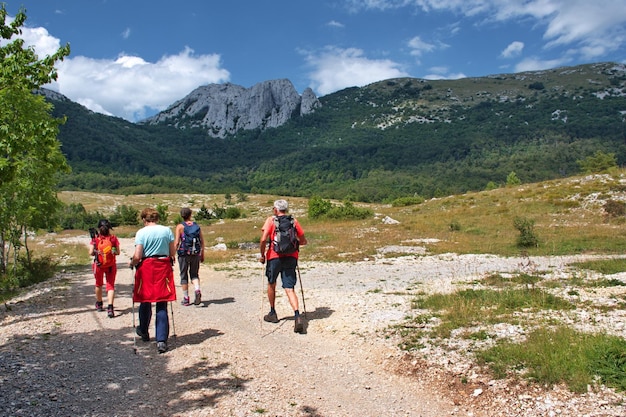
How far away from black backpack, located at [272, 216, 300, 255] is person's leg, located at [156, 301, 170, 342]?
2508 mm

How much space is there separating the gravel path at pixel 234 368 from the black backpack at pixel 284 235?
5.88 ft

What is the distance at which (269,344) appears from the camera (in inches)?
316

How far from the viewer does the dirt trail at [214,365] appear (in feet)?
18.0

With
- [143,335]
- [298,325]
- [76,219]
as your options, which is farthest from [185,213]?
[76,219]

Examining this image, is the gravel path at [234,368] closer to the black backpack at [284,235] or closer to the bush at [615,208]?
the black backpack at [284,235]

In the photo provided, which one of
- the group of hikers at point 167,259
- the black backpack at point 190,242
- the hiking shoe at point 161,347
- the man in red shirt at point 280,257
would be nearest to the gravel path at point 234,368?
Answer: the hiking shoe at point 161,347

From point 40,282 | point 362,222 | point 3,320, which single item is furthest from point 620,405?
point 362,222

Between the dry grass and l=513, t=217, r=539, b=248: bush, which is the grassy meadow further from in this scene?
l=513, t=217, r=539, b=248: bush

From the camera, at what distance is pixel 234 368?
6828mm

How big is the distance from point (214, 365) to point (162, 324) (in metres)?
1.52

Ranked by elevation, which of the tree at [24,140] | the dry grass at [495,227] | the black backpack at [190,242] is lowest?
the dry grass at [495,227]

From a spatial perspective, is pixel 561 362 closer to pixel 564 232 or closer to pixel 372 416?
pixel 372 416

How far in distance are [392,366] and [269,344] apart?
2454 mm

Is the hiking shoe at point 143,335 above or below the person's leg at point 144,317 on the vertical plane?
below
